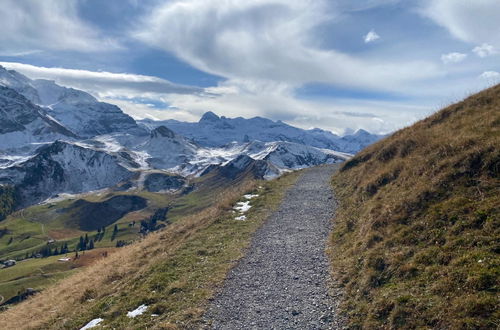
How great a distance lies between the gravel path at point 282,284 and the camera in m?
15.3

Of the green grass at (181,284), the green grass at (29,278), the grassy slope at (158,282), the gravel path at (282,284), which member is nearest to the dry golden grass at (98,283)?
the grassy slope at (158,282)

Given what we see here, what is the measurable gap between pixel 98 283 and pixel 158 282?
8307 millimetres

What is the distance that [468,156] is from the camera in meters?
20.5

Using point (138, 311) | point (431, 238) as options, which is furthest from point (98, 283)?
point (431, 238)

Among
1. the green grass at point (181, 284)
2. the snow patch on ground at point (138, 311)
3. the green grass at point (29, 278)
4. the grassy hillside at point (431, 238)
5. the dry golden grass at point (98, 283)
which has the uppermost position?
the grassy hillside at point (431, 238)

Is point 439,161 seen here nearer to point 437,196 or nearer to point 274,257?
point 437,196

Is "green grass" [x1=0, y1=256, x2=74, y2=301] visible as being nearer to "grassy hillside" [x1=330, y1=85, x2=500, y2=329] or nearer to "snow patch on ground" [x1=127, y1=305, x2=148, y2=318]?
"snow patch on ground" [x1=127, y1=305, x2=148, y2=318]

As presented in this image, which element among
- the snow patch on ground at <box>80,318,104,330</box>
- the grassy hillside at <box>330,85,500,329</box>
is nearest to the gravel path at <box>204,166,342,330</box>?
the grassy hillside at <box>330,85,500,329</box>

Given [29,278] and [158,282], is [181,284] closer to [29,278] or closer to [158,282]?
[158,282]

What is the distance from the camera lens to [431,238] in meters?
16.3

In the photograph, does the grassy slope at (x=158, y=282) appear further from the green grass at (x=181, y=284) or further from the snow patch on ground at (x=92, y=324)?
the snow patch on ground at (x=92, y=324)

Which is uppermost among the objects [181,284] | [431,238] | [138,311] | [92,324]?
[431,238]

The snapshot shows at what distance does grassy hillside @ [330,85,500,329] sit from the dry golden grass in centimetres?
1285

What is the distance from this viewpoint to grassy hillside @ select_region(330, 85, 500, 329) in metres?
12.2
